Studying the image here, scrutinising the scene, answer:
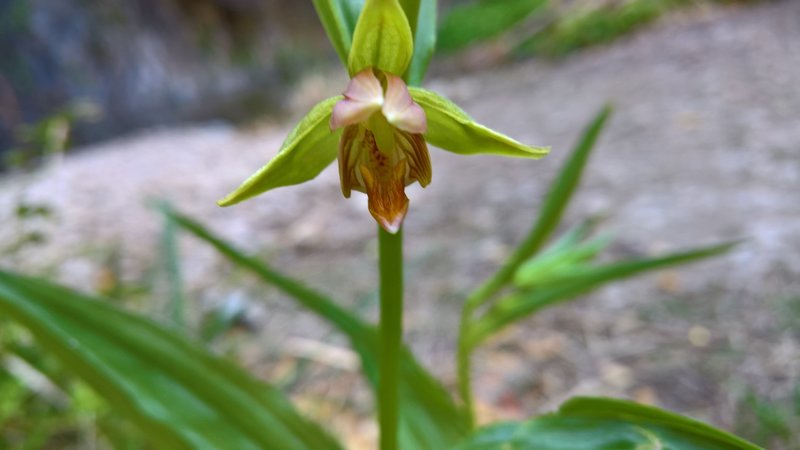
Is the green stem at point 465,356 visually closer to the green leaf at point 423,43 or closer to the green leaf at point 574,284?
the green leaf at point 574,284

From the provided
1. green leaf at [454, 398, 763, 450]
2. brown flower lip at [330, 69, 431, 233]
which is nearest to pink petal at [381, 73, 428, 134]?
brown flower lip at [330, 69, 431, 233]

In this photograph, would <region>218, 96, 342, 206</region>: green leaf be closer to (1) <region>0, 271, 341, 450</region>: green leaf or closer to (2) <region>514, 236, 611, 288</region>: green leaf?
(1) <region>0, 271, 341, 450</region>: green leaf

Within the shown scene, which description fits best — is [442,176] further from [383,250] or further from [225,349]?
[383,250]

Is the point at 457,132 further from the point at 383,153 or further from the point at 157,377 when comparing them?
the point at 157,377

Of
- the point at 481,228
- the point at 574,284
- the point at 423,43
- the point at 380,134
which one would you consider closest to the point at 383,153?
the point at 380,134

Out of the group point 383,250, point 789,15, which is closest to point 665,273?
point 383,250

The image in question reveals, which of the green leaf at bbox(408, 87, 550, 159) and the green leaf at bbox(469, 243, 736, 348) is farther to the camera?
the green leaf at bbox(469, 243, 736, 348)
